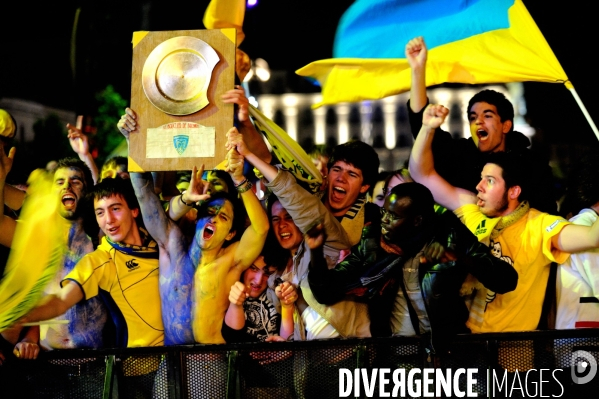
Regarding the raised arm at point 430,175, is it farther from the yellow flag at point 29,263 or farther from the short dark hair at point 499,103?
the yellow flag at point 29,263

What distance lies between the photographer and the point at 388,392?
4500 mm

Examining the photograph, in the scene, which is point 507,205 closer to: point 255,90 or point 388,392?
point 388,392

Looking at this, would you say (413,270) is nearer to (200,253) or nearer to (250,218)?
(250,218)

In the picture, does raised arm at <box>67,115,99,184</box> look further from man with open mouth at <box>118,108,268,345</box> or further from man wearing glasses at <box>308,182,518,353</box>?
man wearing glasses at <box>308,182,518,353</box>

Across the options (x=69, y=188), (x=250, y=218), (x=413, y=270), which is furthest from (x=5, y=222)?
(x=413, y=270)

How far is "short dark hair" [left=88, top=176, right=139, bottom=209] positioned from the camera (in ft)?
17.7

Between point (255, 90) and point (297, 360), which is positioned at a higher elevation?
point (255, 90)

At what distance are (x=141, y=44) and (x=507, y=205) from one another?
2292 millimetres

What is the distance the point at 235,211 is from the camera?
5438 millimetres

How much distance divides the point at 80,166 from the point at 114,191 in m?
0.63

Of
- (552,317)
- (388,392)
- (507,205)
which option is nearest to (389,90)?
(507,205)

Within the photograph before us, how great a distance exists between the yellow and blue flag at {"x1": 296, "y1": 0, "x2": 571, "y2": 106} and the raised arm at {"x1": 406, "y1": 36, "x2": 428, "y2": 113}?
1.46 feet

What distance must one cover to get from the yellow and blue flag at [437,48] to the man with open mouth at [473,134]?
221mm

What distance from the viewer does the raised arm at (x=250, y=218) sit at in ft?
16.6
